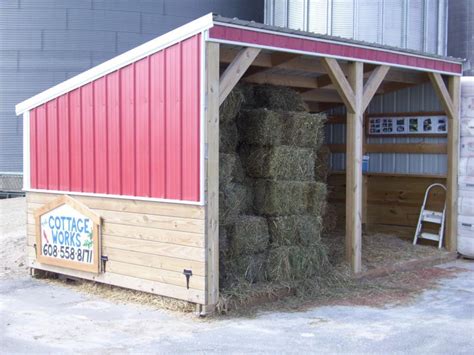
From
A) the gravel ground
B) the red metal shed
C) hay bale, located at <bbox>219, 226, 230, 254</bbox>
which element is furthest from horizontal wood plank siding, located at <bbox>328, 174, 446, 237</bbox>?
hay bale, located at <bbox>219, 226, 230, 254</bbox>

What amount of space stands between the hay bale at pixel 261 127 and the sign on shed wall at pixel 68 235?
7.19ft

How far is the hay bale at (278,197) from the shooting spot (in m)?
8.07

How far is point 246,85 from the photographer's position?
887 centimetres

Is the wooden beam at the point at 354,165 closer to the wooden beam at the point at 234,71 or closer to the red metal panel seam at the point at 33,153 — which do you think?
the wooden beam at the point at 234,71

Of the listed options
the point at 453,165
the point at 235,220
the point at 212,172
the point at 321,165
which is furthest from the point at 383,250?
the point at 212,172

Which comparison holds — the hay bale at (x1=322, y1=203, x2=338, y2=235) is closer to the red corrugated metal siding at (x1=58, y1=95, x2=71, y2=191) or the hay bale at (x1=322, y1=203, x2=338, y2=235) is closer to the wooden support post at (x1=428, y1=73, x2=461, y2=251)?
the wooden support post at (x1=428, y1=73, x2=461, y2=251)

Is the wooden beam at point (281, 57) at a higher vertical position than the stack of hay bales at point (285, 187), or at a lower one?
higher

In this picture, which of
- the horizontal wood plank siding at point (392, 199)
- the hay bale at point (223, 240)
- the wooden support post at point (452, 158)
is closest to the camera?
the hay bale at point (223, 240)

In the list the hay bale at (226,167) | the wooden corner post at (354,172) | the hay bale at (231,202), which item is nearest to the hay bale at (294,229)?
the hay bale at (231,202)

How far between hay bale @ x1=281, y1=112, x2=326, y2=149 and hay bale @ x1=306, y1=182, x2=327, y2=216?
55 centimetres

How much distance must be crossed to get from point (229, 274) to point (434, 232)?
16.8 ft

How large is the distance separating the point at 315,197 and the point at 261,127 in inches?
46.6

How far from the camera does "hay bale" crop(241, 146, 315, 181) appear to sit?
816 cm

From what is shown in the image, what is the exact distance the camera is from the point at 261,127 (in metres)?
8.16
